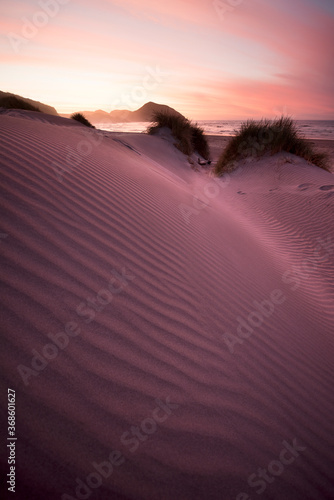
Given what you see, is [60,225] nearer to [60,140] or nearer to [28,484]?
[28,484]

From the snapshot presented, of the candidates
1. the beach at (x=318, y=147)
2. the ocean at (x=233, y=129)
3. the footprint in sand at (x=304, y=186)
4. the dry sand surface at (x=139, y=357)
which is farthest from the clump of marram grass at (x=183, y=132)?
the dry sand surface at (x=139, y=357)

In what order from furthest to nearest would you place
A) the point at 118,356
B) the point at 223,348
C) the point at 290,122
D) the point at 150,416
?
the point at 290,122, the point at 223,348, the point at 118,356, the point at 150,416

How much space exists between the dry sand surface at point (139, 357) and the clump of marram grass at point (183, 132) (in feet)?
37.0

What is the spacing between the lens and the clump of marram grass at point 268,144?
9.38 m

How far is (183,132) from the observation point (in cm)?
1329

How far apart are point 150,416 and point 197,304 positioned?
91 cm

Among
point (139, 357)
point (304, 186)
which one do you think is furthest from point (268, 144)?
point (139, 357)

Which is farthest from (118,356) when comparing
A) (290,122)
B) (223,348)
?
(290,122)

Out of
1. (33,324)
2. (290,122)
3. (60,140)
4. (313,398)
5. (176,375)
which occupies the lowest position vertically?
(313,398)

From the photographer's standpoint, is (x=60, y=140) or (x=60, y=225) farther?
(x=60, y=140)

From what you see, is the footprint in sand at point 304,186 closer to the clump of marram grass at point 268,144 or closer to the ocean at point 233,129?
the clump of marram grass at point 268,144

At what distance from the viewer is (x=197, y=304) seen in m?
1.92

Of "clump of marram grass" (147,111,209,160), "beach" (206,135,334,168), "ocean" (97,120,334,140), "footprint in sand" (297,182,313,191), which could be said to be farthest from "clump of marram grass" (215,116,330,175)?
"ocean" (97,120,334,140)

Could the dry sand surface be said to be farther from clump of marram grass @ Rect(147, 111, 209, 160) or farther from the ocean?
the ocean
